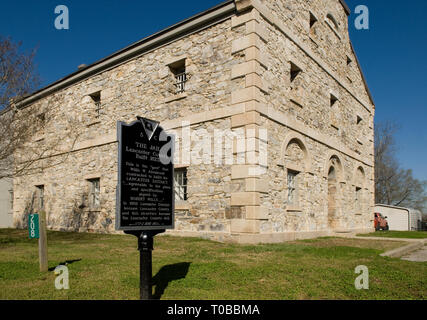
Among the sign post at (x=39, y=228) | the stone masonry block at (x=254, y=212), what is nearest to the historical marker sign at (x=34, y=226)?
the sign post at (x=39, y=228)

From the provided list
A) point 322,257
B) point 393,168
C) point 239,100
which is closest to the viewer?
point 322,257

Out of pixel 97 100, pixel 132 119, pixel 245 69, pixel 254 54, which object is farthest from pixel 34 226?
pixel 97 100

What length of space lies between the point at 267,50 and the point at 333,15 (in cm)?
813

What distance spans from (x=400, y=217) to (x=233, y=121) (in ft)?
83.1

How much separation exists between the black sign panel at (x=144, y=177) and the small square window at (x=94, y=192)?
11.2m

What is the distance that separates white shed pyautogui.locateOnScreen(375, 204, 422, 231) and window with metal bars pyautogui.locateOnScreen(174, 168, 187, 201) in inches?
963

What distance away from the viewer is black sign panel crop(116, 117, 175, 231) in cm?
404

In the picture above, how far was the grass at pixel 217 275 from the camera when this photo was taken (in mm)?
4779

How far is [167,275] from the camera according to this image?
570 cm

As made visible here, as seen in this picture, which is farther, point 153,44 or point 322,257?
point 153,44

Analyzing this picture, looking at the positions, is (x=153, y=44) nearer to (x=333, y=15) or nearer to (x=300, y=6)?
(x=300, y=6)

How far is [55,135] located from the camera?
1708 cm

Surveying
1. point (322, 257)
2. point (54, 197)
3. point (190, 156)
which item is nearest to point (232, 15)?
point (190, 156)

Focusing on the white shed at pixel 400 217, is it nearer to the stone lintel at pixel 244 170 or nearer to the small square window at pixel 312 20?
the small square window at pixel 312 20
